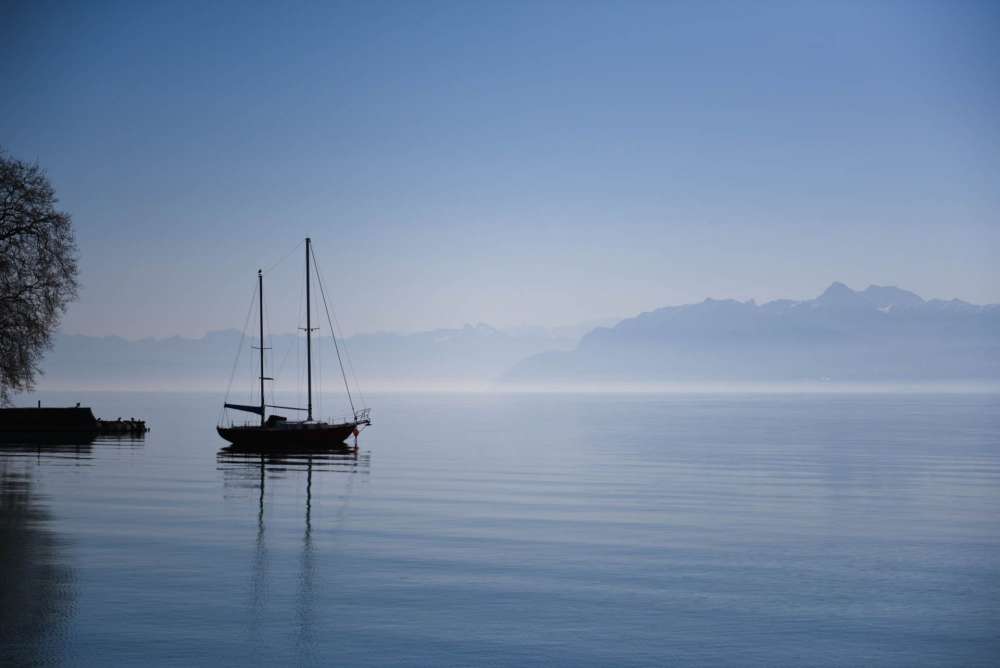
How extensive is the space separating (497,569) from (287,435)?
55.1 metres

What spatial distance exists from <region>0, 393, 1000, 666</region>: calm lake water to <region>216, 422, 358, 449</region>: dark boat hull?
2401 cm

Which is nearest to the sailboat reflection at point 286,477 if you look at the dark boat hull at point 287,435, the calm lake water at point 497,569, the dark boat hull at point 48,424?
the calm lake water at point 497,569

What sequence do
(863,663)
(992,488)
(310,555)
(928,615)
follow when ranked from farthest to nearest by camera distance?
1. (992,488)
2. (310,555)
3. (928,615)
4. (863,663)

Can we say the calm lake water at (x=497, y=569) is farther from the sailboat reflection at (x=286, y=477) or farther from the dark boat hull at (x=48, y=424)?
the dark boat hull at (x=48, y=424)

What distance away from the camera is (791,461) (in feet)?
206

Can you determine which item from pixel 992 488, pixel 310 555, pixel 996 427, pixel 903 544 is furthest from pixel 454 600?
pixel 996 427

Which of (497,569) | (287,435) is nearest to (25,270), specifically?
(287,435)

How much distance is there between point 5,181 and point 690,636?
60.7 m

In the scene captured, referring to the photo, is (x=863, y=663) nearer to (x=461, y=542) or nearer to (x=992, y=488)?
(x=461, y=542)

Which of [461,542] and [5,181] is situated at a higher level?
[5,181]

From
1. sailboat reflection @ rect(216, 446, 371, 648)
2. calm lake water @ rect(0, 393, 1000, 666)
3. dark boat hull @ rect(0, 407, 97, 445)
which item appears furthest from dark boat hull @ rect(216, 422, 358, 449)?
calm lake water @ rect(0, 393, 1000, 666)

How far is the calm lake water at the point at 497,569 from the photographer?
16016mm

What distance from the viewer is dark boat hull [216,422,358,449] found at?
7538cm

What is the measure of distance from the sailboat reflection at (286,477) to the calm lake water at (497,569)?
117 mm
